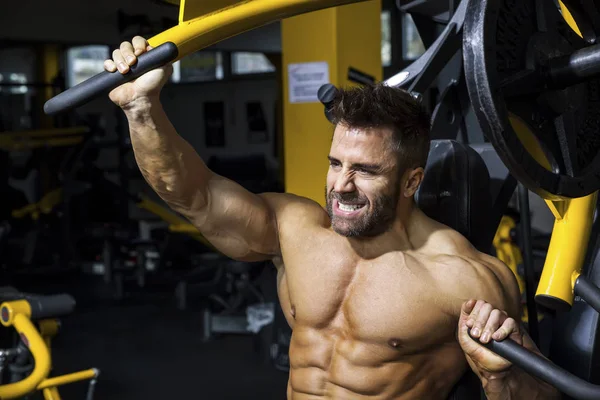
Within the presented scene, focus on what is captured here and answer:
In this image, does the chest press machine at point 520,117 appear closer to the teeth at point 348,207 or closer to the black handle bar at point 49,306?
the teeth at point 348,207

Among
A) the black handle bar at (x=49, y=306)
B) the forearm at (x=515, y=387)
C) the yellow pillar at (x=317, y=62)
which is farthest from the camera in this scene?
the yellow pillar at (x=317, y=62)

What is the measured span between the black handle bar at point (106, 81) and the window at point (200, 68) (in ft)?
25.8

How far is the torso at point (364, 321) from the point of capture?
58.9 inches

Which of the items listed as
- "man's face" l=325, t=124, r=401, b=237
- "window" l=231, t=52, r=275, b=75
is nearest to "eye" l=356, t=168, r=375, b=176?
"man's face" l=325, t=124, r=401, b=237

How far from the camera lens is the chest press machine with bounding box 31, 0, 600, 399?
1.18 m

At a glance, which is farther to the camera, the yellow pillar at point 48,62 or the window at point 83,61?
the window at point 83,61

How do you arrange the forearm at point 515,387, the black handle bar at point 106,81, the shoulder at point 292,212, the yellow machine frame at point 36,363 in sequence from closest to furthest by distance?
the black handle bar at point 106,81 → the forearm at point 515,387 → the shoulder at point 292,212 → the yellow machine frame at point 36,363

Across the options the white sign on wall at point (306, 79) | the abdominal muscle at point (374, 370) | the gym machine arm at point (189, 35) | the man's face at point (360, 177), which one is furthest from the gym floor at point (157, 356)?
the gym machine arm at point (189, 35)

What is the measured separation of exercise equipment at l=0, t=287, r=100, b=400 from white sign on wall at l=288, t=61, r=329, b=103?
5.71 feet

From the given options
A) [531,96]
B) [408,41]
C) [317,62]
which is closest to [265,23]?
[531,96]

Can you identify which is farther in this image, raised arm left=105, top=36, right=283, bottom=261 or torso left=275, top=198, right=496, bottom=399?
torso left=275, top=198, right=496, bottom=399

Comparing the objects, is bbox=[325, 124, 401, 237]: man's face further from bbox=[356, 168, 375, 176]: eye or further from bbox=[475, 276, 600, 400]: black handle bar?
bbox=[475, 276, 600, 400]: black handle bar

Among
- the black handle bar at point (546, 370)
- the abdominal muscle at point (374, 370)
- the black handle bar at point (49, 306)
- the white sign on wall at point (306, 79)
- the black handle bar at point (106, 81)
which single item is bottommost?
the black handle bar at point (49, 306)

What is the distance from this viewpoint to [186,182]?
1.42 meters
